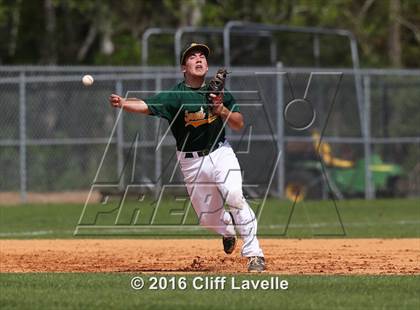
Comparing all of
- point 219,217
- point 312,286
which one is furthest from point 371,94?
point 312,286

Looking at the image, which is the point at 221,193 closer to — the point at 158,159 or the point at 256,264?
the point at 256,264

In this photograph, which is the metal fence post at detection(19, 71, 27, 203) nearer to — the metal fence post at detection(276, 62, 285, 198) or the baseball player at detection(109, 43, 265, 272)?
the metal fence post at detection(276, 62, 285, 198)

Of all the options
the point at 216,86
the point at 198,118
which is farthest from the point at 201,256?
the point at 216,86

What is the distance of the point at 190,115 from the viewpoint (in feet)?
33.9

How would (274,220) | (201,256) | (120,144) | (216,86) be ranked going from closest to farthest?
1. (216,86)
2. (201,256)
3. (274,220)
4. (120,144)

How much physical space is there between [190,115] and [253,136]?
454 inches

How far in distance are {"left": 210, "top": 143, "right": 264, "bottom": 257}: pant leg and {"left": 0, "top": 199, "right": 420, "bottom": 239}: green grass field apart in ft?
17.0

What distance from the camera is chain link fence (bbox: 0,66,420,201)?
21828 mm

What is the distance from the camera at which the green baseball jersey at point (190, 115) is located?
1027 centimetres

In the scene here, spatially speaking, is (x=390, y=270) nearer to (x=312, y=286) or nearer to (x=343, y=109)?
(x=312, y=286)

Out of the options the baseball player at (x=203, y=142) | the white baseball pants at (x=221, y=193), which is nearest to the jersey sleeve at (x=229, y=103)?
the baseball player at (x=203, y=142)

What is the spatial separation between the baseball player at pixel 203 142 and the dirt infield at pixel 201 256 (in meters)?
0.49

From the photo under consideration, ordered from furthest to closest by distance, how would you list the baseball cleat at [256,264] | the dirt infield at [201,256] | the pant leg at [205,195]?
the dirt infield at [201,256] → the pant leg at [205,195] → the baseball cleat at [256,264]

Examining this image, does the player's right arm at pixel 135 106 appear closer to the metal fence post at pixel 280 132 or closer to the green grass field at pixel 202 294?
the green grass field at pixel 202 294
